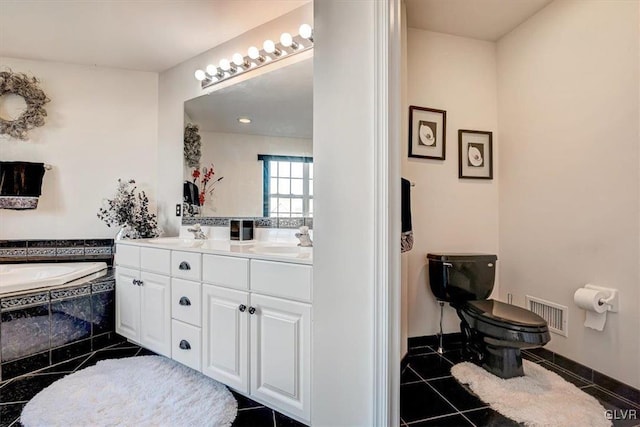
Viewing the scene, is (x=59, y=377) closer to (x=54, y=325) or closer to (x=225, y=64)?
(x=54, y=325)

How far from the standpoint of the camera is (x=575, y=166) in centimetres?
191

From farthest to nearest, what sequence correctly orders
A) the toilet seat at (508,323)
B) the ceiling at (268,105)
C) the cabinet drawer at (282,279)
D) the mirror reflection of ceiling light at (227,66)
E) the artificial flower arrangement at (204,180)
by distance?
the artificial flower arrangement at (204,180) → the mirror reflection of ceiling light at (227,66) → the ceiling at (268,105) → the toilet seat at (508,323) → the cabinet drawer at (282,279)

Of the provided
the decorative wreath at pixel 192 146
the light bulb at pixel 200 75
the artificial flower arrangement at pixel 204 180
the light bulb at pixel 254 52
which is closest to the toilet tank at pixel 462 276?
the artificial flower arrangement at pixel 204 180

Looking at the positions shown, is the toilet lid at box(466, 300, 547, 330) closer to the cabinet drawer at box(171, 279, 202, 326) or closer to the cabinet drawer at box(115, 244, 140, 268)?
the cabinet drawer at box(171, 279, 202, 326)

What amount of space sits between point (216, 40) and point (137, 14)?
21.1 inches

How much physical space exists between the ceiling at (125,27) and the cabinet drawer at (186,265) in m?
1.63

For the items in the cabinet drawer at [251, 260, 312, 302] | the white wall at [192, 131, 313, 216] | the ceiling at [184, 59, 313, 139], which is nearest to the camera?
the cabinet drawer at [251, 260, 312, 302]

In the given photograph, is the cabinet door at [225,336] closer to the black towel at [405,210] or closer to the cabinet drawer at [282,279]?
the cabinet drawer at [282,279]

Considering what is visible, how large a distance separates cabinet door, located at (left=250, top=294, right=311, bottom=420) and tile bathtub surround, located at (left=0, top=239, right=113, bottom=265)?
6.60 ft

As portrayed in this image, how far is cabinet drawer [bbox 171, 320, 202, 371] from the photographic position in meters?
1.75

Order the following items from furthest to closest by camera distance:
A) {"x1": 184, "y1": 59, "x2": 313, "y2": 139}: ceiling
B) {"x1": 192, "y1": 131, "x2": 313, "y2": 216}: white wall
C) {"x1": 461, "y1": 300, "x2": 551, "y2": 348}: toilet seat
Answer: {"x1": 192, "y1": 131, "x2": 313, "y2": 216}: white wall < {"x1": 184, "y1": 59, "x2": 313, "y2": 139}: ceiling < {"x1": 461, "y1": 300, "x2": 551, "y2": 348}: toilet seat

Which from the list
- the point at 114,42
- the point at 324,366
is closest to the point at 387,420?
the point at 324,366

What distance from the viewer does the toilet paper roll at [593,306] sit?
1.70m

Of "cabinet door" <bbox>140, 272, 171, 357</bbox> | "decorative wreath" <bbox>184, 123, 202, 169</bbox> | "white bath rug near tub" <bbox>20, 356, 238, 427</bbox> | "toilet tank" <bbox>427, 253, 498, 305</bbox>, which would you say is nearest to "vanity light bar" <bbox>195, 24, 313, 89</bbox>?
"decorative wreath" <bbox>184, 123, 202, 169</bbox>
